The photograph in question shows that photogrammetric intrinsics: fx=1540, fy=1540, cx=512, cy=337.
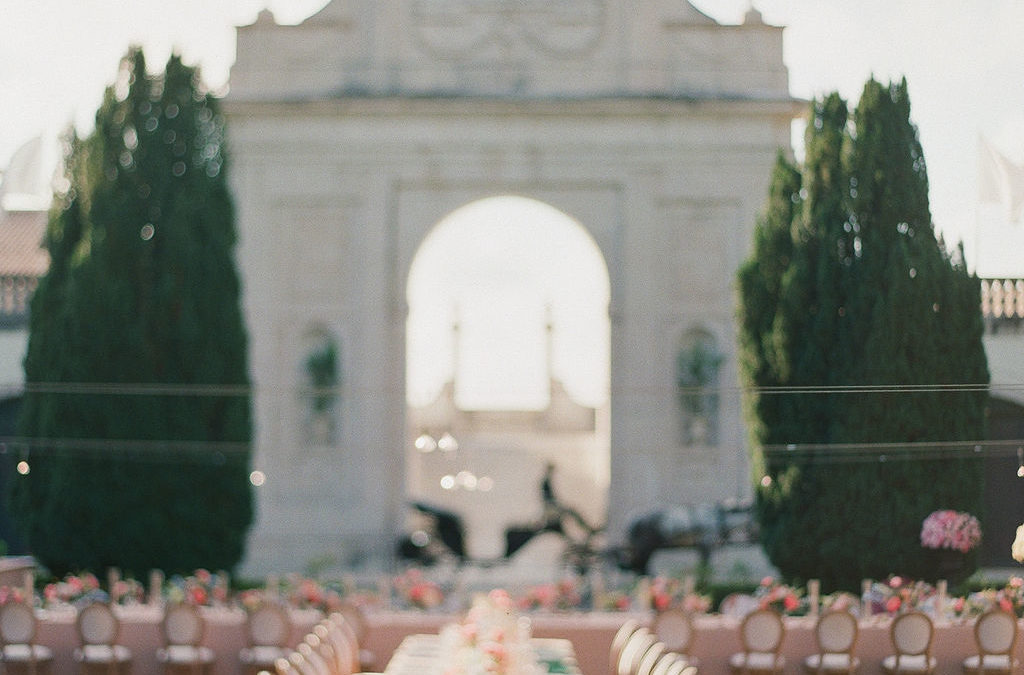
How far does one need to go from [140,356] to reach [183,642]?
634 centimetres

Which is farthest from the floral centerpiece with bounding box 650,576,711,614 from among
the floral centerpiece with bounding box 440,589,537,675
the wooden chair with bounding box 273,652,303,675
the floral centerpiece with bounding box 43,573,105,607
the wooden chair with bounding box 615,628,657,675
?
the wooden chair with bounding box 273,652,303,675

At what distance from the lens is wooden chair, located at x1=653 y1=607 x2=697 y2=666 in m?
13.8

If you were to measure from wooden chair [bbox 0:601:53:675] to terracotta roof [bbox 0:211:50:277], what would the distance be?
13198 mm

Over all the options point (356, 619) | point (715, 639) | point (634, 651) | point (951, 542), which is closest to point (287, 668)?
point (634, 651)

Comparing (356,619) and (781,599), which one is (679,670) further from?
(781,599)

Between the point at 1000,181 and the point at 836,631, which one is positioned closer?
the point at 836,631

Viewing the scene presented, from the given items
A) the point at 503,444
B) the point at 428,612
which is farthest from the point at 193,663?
the point at 503,444

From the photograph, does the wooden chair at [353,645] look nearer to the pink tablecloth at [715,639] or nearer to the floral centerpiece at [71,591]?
the pink tablecloth at [715,639]

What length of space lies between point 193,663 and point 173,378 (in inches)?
243

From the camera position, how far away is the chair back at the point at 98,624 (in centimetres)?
1405

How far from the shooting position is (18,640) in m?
14.3

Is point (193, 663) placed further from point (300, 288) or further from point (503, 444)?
point (503, 444)

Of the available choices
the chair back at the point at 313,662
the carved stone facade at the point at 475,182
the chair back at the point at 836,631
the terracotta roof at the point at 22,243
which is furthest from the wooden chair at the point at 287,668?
the terracotta roof at the point at 22,243

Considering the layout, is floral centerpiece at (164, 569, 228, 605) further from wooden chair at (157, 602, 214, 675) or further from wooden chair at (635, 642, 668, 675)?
wooden chair at (635, 642, 668, 675)
